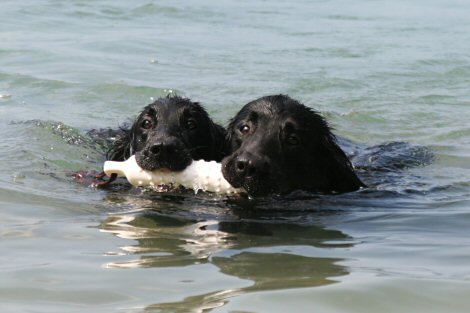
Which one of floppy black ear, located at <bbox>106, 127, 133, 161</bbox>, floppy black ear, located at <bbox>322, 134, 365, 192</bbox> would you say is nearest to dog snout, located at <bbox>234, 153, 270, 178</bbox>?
floppy black ear, located at <bbox>322, 134, 365, 192</bbox>

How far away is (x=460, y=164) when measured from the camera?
8703 mm

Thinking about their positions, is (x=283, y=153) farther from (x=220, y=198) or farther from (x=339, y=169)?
(x=339, y=169)

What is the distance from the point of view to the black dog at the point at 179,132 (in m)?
6.56

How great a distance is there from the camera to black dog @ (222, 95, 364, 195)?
239 inches

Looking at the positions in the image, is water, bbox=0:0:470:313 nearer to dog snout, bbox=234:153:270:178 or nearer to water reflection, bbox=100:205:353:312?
water reflection, bbox=100:205:353:312

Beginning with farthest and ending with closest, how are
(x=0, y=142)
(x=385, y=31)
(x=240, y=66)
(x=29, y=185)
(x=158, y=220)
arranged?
(x=385, y=31) → (x=240, y=66) → (x=0, y=142) → (x=29, y=185) → (x=158, y=220)

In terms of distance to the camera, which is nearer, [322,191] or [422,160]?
[322,191]

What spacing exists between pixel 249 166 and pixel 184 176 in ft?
1.89

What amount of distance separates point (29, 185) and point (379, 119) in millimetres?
4981

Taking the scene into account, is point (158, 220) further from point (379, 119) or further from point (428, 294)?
point (379, 119)

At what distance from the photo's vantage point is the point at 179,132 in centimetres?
686

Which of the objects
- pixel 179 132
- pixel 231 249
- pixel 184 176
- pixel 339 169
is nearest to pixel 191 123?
pixel 179 132

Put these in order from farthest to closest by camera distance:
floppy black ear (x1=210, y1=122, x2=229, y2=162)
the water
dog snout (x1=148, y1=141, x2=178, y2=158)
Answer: floppy black ear (x1=210, y1=122, x2=229, y2=162) < dog snout (x1=148, y1=141, x2=178, y2=158) < the water

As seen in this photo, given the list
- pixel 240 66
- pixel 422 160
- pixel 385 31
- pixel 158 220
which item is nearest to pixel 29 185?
pixel 158 220
